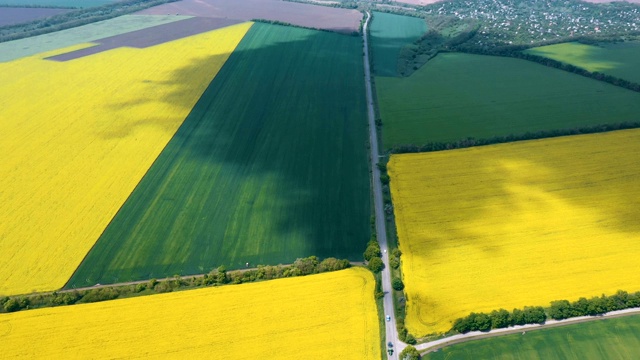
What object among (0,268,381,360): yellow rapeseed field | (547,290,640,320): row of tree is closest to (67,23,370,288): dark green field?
(0,268,381,360): yellow rapeseed field

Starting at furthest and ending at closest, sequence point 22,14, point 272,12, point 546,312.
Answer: point 272,12 → point 22,14 → point 546,312

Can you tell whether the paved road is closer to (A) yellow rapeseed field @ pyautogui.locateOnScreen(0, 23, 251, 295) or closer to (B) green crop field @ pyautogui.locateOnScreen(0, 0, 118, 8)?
(A) yellow rapeseed field @ pyautogui.locateOnScreen(0, 23, 251, 295)

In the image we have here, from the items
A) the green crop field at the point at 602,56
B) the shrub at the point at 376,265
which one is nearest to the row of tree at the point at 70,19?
the green crop field at the point at 602,56

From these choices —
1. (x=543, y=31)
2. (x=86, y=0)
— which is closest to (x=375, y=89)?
(x=543, y=31)

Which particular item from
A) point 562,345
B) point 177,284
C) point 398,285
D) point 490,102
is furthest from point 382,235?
point 490,102

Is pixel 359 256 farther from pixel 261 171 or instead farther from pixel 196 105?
pixel 196 105

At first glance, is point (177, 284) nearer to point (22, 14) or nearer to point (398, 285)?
point (398, 285)
